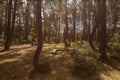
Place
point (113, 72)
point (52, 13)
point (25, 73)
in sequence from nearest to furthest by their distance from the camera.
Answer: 1. point (25, 73)
2. point (113, 72)
3. point (52, 13)

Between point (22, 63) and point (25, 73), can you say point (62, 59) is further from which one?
point (25, 73)

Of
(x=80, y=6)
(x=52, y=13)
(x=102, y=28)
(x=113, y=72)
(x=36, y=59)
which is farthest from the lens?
(x=52, y=13)

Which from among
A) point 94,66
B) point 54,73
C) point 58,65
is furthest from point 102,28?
point 54,73

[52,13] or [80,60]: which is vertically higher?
[52,13]

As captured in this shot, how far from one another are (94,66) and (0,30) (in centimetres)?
3971

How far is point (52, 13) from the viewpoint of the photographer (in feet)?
176

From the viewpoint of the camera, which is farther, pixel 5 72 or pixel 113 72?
pixel 113 72

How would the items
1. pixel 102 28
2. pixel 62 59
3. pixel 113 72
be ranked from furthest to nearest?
1. pixel 102 28
2. pixel 62 59
3. pixel 113 72

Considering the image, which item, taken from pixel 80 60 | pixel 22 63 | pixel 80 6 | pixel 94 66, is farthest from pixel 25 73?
pixel 80 6

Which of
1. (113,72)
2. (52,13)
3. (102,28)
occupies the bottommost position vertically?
(113,72)

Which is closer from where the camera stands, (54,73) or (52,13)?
(54,73)

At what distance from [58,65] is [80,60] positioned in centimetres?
152

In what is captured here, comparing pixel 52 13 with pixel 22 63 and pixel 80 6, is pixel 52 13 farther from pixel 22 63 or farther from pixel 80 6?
pixel 22 63

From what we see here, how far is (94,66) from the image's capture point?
13.6m
